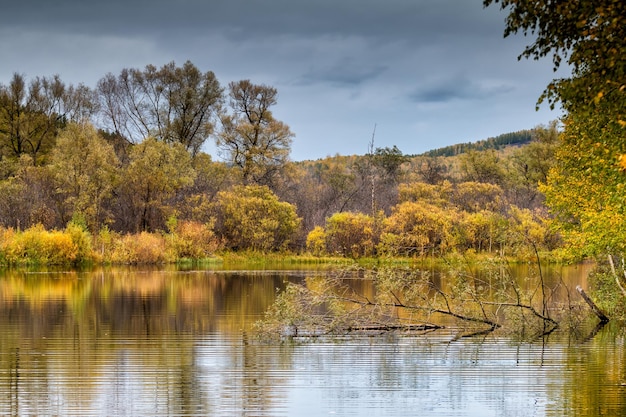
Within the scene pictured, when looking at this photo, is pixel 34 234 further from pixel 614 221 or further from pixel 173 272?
pixel 614 221

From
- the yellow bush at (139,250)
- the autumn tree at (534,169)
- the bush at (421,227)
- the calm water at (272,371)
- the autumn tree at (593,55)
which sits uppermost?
the autumn tree at (534,169)

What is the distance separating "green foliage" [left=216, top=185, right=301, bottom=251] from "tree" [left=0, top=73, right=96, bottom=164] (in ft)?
52.3

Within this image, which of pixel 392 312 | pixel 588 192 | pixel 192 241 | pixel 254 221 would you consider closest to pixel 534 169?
pixel 254 221

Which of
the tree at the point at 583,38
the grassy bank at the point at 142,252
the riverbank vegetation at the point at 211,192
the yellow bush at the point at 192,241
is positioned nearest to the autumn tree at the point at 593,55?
the tree at the point at 583,38

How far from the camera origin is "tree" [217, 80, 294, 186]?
5850 cm

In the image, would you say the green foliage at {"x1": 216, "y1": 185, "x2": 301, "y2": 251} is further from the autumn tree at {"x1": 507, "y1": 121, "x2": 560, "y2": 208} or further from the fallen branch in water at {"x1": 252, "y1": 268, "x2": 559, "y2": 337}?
the fallen branch in water at {"x1": 252, "y1": 268, "x2": 559, "y2": 337}

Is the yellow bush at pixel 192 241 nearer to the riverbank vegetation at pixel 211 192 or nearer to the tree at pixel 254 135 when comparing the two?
the riverbank vegetation at pixel 211 192

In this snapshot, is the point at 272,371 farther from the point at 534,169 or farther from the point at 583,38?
the point at 534,169

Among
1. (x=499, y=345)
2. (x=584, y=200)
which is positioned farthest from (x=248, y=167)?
(x=499, y=345)

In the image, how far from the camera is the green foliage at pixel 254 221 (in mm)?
50812

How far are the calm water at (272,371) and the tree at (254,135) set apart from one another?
38.4 m

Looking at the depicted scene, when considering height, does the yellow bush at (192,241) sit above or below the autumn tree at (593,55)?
below

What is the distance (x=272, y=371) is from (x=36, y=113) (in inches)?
2056

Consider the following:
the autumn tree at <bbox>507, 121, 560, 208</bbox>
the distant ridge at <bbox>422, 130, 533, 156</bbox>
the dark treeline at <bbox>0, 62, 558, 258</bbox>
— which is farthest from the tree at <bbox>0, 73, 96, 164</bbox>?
the distant ridge at <bbox>422, 130, 533, 156</bbox>
